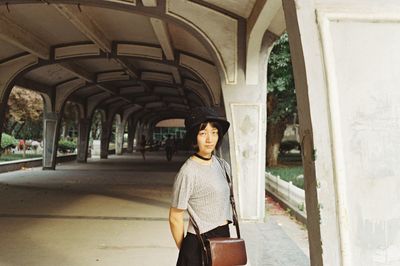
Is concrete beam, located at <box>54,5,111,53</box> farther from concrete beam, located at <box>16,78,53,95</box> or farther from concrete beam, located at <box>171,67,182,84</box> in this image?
concrete beam, located at <box>16,78,53,95</box>

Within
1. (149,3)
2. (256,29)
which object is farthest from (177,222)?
(149,3)

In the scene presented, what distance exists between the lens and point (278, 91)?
1276 centimetres

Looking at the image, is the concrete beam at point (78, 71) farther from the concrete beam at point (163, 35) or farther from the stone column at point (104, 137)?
the stone column at point (104, 137)

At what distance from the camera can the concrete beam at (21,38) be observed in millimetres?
8641

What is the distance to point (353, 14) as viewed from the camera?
7.15 ft

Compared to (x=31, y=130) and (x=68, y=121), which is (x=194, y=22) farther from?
(x=31, y=130)

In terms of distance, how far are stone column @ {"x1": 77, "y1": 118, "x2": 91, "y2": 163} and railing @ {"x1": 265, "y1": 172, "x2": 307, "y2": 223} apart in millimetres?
12632

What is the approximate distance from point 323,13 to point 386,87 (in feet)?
1.76

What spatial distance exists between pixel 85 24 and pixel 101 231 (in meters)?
4.39

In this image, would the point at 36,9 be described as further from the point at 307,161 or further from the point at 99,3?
the point at 307,161

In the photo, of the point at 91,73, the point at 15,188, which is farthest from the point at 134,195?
the point at 91,73

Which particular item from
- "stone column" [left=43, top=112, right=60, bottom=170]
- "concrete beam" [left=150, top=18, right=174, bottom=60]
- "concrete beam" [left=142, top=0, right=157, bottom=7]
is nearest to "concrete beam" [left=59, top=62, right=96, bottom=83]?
"stone column" [left=43, top=112, right=60, bottom=170]

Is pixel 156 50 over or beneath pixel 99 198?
over

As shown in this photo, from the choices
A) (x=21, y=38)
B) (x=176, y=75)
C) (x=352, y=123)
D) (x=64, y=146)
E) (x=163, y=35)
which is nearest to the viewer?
(x=352, y=123)
